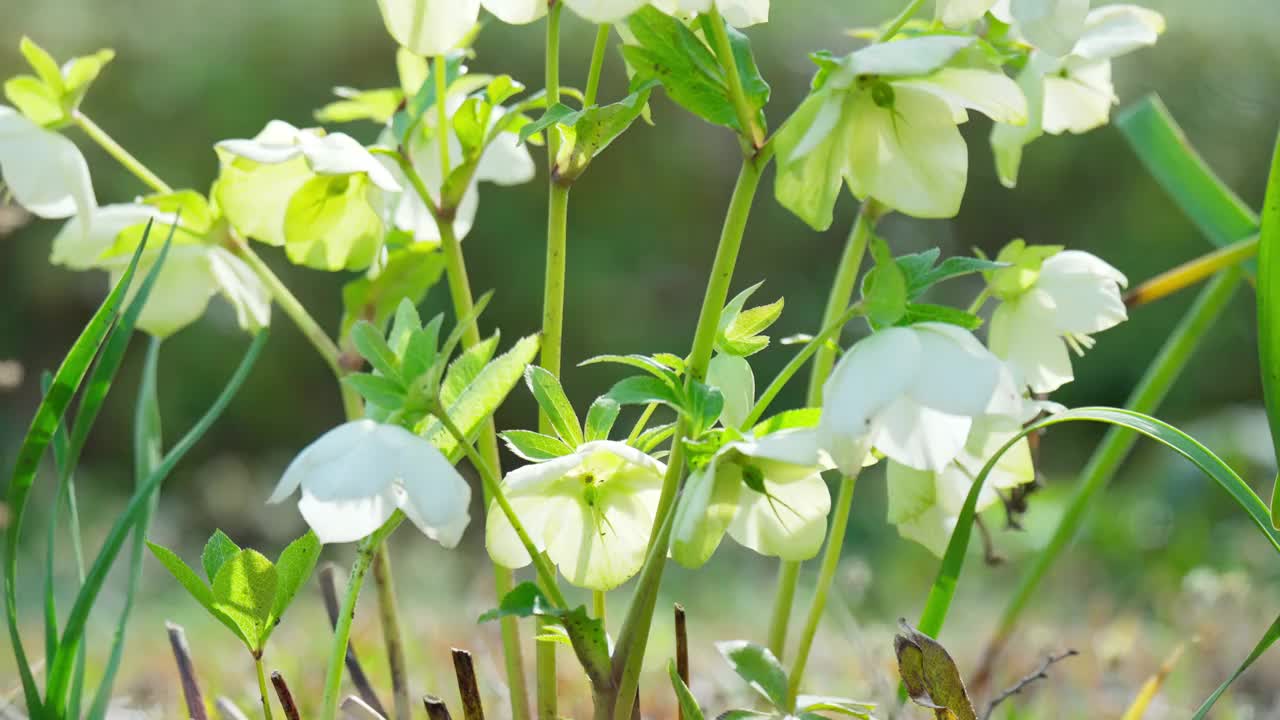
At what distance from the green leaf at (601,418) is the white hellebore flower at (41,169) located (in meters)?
0.26

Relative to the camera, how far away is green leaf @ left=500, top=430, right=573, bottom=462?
17.1 inches

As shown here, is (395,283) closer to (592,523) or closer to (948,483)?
(592,523)

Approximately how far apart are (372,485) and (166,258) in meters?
0.27

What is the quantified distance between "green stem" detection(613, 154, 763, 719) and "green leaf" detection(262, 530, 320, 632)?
5.1 inches

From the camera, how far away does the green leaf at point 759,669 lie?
465 millimetres

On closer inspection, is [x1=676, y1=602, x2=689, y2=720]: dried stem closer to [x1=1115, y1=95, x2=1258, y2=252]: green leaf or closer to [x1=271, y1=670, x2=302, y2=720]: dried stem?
[x1=271, y1=670, x2=302, y2=720]: dried stem

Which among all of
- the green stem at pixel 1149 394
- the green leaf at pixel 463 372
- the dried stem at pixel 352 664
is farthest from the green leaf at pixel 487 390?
the green stem at pixel 1149 394

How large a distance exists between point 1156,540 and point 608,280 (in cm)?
125

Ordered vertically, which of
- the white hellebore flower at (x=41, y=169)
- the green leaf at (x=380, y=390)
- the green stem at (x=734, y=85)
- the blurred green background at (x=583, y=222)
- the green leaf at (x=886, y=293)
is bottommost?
the blurred green background at (x=583, y=222)

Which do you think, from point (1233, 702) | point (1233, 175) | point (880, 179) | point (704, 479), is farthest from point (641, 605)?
point (1233, 175)

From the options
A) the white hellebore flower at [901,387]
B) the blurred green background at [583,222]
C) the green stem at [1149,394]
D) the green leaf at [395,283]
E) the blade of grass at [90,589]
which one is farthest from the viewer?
the blurred green background at [583,222]

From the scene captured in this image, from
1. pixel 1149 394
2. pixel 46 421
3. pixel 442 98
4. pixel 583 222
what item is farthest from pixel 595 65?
pixel 583 222

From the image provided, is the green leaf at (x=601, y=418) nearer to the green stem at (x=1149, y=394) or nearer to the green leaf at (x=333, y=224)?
the green leaf at (x=333, y=224)

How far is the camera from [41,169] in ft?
1.71
